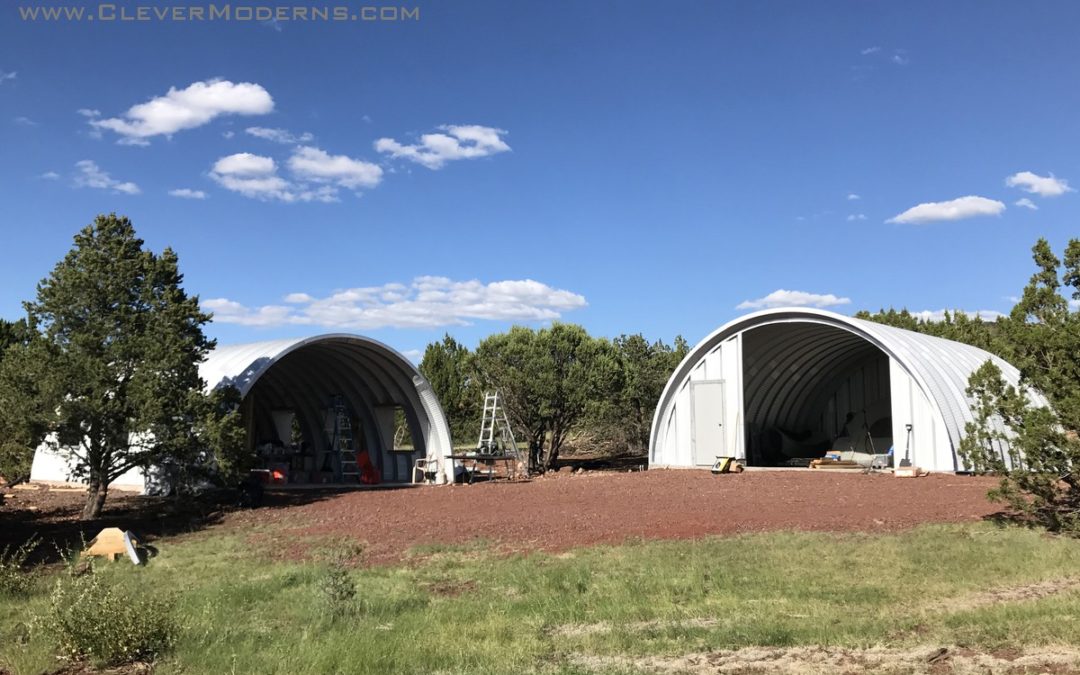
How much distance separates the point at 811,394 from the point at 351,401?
18.5 meters

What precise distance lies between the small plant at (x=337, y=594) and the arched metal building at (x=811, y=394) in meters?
15.8

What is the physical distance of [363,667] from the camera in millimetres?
6551

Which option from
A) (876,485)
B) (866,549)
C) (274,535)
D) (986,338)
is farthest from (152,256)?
Result: (986,338)

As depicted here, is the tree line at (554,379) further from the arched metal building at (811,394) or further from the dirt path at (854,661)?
the dirt path at (854,661)

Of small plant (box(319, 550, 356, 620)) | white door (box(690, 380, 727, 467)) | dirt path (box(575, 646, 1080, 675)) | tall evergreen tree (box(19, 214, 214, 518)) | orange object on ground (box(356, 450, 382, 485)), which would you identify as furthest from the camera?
white door (box(690, 380, 727, 467))

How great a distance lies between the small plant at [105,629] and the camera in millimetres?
6910

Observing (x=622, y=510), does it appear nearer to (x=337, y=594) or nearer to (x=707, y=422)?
(x=337, y=594)

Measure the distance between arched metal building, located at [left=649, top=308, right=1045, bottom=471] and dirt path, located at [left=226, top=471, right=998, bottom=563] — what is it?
7.99ft

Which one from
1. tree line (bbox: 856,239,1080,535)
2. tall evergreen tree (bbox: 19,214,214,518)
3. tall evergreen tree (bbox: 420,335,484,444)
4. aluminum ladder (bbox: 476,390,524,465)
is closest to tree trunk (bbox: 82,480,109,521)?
tall evergreen tree (bbox: 19,214,214,518)

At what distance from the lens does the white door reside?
27.3 metres

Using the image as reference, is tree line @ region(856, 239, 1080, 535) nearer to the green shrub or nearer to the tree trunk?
the green shrub

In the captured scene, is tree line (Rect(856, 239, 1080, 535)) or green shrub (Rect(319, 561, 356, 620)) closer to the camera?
green shrub (Rect(319, 561, 356, 620))

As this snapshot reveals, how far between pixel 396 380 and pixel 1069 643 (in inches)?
840

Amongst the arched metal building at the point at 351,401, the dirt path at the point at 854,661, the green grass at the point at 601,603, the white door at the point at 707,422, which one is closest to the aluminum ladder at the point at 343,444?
the arched metal building at the point at 351,401
